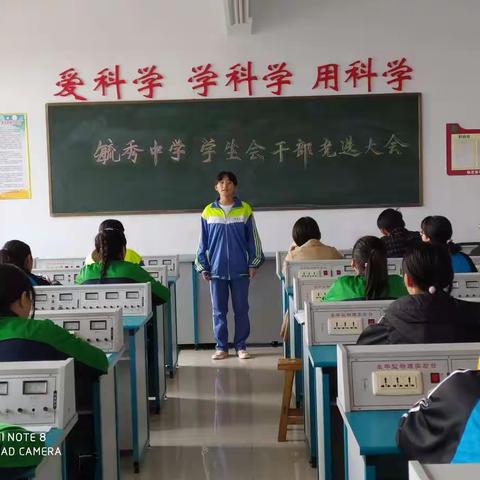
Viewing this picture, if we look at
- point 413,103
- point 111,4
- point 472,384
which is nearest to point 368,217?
point 413,103

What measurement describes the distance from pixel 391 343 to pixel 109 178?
14.7 ft

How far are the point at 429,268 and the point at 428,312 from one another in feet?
0.60

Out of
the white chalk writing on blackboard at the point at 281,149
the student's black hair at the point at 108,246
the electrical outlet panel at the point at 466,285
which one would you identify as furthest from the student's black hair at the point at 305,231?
the white chalk writing on blackboard at the point at 281,149

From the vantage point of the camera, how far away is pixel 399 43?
6.14 meters

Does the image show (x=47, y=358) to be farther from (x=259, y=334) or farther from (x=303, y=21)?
(x=303, y=21)

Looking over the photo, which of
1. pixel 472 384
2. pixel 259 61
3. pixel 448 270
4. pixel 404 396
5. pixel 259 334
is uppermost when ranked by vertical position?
pixel 259 61

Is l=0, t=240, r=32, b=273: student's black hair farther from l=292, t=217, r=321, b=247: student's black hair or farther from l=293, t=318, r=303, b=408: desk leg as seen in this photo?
l=292, t=217, r=321, b=247: student's black hair

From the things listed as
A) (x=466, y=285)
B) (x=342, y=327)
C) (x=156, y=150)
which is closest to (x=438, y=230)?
(x=466, y=285)

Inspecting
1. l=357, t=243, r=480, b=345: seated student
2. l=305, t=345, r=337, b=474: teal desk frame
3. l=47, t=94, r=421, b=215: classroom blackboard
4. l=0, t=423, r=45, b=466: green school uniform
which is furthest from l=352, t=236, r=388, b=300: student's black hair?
l=47, t=94, r=421, b=215: classroom blackboard

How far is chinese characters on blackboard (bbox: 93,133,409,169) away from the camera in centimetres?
623

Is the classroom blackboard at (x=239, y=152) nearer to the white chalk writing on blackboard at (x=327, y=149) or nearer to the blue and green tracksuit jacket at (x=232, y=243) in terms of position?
the white chalk writing on blackboard at (x=327, y=149)

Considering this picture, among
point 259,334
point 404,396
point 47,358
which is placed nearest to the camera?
point 404,396

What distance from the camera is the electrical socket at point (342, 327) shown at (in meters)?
2.75

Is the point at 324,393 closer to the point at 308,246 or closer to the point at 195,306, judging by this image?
the point at 308,246
